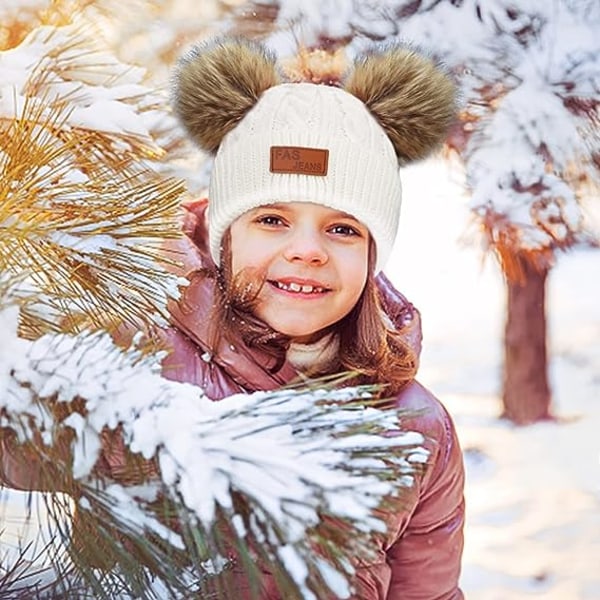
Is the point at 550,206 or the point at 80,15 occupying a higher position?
the point at 80,15

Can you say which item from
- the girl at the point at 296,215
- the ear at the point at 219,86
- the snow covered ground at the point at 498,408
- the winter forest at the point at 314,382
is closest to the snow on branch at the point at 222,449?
the winter forest at the point at 314,382

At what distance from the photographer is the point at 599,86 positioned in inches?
44.8

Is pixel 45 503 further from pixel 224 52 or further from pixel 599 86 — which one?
pixel 599 86

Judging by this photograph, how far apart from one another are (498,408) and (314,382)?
66 centimetres

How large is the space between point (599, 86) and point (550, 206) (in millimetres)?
151

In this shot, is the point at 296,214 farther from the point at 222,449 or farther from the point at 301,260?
the point at 222,449

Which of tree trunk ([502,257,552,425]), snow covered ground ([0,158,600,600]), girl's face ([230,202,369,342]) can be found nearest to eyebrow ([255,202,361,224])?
girl's face ([230,202,369,342])

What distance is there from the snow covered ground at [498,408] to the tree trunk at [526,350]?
12 mm

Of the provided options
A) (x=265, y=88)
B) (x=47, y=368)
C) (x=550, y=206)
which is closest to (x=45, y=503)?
(x=47, y=368)

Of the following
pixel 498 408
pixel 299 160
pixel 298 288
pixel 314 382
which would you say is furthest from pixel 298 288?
pixel 498 408

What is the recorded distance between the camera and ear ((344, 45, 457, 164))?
2.78 feet

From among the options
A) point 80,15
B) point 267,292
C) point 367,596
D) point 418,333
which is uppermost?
point 80,15

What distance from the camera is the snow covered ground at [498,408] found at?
3.69 ft

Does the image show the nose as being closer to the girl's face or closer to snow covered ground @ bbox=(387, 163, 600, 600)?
the girl's face
